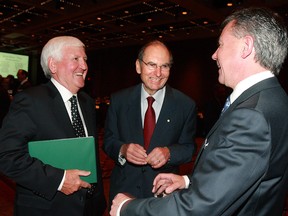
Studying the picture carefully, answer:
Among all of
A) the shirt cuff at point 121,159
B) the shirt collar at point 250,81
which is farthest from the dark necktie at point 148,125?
the shirt collar at point 250,81

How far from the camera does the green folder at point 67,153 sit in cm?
155

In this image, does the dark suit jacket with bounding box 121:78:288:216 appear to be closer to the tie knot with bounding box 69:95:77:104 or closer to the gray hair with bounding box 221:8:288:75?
the gray hair with bounding box 221:8:288:75

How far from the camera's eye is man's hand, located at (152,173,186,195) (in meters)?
1.40

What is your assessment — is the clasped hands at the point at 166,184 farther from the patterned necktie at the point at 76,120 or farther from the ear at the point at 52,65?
the ear at the point at 52,65

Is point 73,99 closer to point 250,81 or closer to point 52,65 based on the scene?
point 52,65

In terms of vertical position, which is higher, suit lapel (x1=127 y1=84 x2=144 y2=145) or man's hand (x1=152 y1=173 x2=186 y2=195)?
suit lapel (x1=127 y1=84 x2=144 y2=145)

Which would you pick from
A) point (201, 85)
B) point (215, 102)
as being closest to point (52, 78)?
point (215, 102)

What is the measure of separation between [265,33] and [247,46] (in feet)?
0.28

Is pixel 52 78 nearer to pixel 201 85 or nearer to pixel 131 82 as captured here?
pixel 201 85

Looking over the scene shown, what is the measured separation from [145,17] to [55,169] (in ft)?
29.3

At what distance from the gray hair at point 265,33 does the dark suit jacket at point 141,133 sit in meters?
0.99

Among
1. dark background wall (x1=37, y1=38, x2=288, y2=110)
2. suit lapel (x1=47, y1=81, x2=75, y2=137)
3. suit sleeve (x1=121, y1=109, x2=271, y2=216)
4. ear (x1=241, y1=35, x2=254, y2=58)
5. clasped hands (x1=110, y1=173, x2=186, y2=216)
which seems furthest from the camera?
dark background wall (x1=37, y1=38, x2=288, y2=110)

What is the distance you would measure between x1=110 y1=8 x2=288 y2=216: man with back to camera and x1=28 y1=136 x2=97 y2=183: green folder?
1.65ft

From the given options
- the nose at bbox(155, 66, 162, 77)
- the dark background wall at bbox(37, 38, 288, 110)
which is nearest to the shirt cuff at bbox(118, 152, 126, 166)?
the nose at bbox(155, 66, 162, 77)
